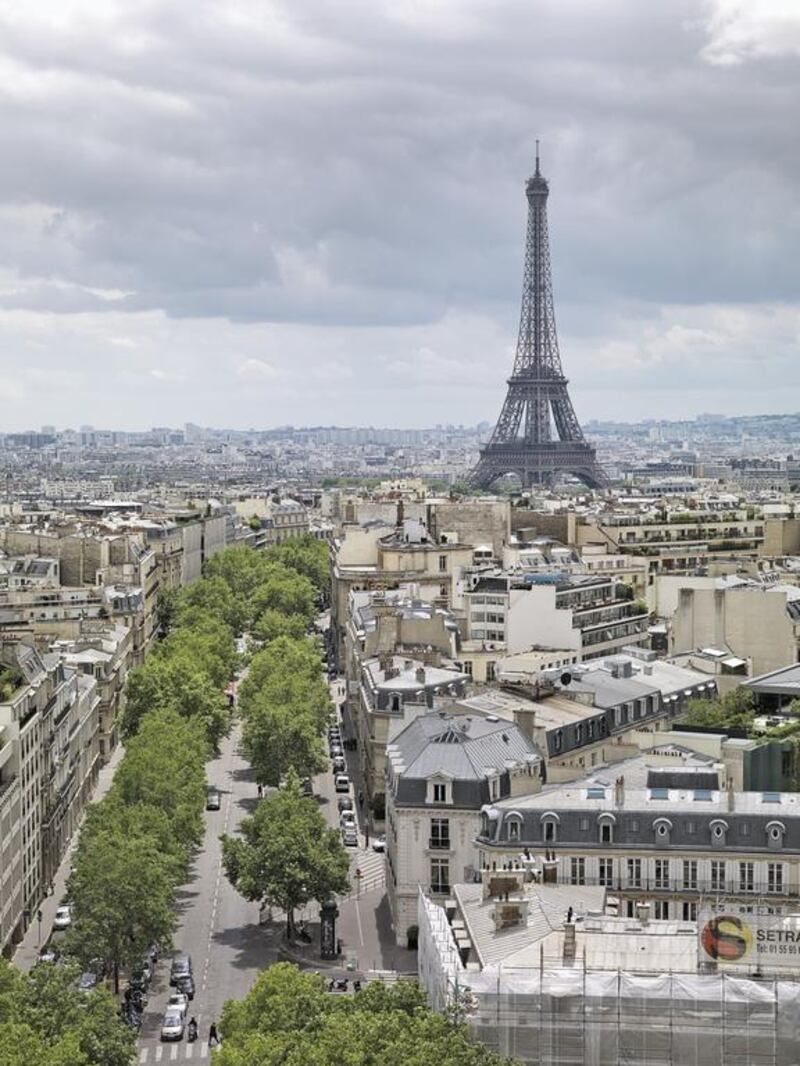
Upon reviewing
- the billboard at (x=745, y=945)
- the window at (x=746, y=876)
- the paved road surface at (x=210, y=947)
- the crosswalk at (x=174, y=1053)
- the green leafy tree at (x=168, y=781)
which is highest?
the billboard at (x=745, y=945)

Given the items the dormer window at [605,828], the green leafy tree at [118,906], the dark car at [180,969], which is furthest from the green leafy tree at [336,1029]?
the dark car at [180,969]

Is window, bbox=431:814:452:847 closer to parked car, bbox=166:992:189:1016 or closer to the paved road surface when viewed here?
the paved road surface

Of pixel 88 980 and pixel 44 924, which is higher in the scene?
pixel 88 980

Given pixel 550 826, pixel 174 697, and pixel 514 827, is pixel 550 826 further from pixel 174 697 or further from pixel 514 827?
pixel 174 697

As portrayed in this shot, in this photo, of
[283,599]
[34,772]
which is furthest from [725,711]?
[283,599]

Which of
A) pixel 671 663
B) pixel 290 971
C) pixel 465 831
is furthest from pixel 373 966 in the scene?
pixel 671 663

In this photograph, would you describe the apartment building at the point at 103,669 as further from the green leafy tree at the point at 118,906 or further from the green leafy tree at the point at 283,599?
the green leafy tree at the point at 283,599

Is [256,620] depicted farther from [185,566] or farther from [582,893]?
[582,893]
